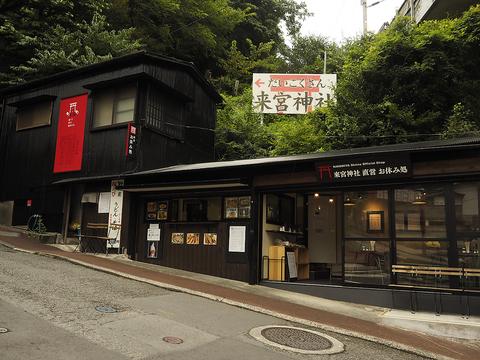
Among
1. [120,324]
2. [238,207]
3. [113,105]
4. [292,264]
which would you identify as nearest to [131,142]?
[113,105]

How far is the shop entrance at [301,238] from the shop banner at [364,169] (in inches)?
85.7

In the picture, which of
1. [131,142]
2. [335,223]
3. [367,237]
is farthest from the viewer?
[131,142]

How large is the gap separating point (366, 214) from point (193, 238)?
18.9 ft

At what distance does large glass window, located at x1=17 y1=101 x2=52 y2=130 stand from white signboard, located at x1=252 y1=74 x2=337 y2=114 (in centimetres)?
1128

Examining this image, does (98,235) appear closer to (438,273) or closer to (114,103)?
(114,103)

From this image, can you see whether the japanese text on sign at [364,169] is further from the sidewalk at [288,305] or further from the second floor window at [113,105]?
the second floor window at [113,105]

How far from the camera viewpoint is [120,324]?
289 inches

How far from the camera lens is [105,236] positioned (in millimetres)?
16266

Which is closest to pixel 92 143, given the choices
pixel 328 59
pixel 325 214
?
pixel 325 214

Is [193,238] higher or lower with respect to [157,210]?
lower

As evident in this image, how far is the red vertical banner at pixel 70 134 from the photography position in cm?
1800

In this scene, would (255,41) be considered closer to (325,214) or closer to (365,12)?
(365,12)

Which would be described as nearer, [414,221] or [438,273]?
[438,273]

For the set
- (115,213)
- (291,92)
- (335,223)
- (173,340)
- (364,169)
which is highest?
(291,92)
